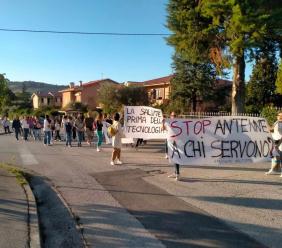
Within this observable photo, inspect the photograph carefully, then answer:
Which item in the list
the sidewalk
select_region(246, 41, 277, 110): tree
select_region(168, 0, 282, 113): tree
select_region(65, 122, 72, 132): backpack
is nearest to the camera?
the sidewalk

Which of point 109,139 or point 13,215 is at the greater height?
point 109,139

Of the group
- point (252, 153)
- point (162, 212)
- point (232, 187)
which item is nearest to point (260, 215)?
point (162, 212)

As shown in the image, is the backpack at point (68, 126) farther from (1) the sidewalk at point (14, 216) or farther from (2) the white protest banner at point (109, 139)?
(1) the sidewalk at point (14, 216)

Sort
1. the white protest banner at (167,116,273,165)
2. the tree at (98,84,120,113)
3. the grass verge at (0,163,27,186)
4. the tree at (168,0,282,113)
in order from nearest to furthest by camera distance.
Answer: the grass verge at (0,163,27,186) < the white protest banner at (167,116,273,165) < the tree at (168,0,282,113) < the tree at (98,84,120,113)

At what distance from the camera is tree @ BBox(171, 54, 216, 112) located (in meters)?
41.9

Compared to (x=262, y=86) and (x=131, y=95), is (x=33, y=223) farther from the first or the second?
(x=131, y=95)

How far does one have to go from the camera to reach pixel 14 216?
697cm

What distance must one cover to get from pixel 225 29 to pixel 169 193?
18844 mm

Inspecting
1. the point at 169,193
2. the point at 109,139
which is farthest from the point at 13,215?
the point at 109,139

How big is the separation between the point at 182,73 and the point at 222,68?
1469 centimetres

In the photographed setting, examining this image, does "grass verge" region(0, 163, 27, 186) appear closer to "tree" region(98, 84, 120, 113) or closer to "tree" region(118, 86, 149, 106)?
"tree" region(98, 84, 120, 113)

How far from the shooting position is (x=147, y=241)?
598cm

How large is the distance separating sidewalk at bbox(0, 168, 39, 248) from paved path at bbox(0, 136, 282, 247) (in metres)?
0.86

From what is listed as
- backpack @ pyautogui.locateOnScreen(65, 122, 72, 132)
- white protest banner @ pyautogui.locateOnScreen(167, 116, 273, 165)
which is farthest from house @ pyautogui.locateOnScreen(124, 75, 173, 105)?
white protest banner @ pyautogui.locateOnScreen(167, 116, 273, 165)
